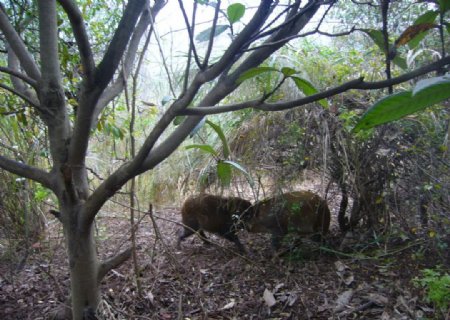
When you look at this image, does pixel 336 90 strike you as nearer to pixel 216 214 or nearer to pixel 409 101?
pixel 409 101

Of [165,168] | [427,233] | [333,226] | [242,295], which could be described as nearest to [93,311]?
[242,295]

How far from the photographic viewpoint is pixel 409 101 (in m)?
0.66

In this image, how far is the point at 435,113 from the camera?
268 cm

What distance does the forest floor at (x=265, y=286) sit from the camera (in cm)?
235

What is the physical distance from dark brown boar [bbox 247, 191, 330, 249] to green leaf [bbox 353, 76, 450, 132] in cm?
229

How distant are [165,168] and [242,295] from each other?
1.91m

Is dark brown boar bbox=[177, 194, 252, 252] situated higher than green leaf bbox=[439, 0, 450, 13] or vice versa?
green leaf bbox=[439, 0, 450, 13]

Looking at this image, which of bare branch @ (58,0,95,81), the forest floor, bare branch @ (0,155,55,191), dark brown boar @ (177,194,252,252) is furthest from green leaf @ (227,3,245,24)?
dark brown boar @ (177,194,252,252)

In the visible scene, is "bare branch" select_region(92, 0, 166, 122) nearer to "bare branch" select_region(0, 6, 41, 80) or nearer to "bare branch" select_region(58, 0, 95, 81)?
"bare branch" select_region(0, 6, 41, 80)

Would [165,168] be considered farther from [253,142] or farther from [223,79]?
[223,79]

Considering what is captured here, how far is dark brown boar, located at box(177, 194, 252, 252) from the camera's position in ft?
11.0

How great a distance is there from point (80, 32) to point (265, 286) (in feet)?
6.79

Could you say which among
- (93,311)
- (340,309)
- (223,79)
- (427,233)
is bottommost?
(340,309)

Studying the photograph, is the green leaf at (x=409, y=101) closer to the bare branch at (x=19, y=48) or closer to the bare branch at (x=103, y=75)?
the bare branch at (x=103, y=75)
